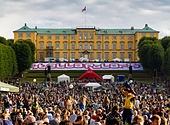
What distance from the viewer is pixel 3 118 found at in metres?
9.33

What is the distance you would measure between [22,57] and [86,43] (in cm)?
3212

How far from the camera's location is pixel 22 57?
61.3m

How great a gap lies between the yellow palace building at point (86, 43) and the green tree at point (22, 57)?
26.0 metres

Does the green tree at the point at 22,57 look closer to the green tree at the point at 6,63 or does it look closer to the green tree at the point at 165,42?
the green tree at the point at 6,63

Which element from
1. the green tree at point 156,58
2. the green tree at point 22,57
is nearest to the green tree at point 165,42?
the green tree at point 156,58

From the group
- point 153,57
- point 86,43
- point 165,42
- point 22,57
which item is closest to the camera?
point 153,57

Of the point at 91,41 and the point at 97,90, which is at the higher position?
the point at 91,41

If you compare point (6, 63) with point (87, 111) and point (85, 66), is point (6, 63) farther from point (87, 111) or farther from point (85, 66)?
point (87, 111)

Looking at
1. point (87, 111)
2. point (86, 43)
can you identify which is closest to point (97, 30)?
point (86, 43)

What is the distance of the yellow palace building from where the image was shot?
89.8m

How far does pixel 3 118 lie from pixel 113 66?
5645cm

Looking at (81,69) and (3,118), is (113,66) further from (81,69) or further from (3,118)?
(3,118)

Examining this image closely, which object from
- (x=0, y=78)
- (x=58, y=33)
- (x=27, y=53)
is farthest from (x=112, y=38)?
(x=0, y=78)

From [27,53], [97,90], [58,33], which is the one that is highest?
[58,33]
